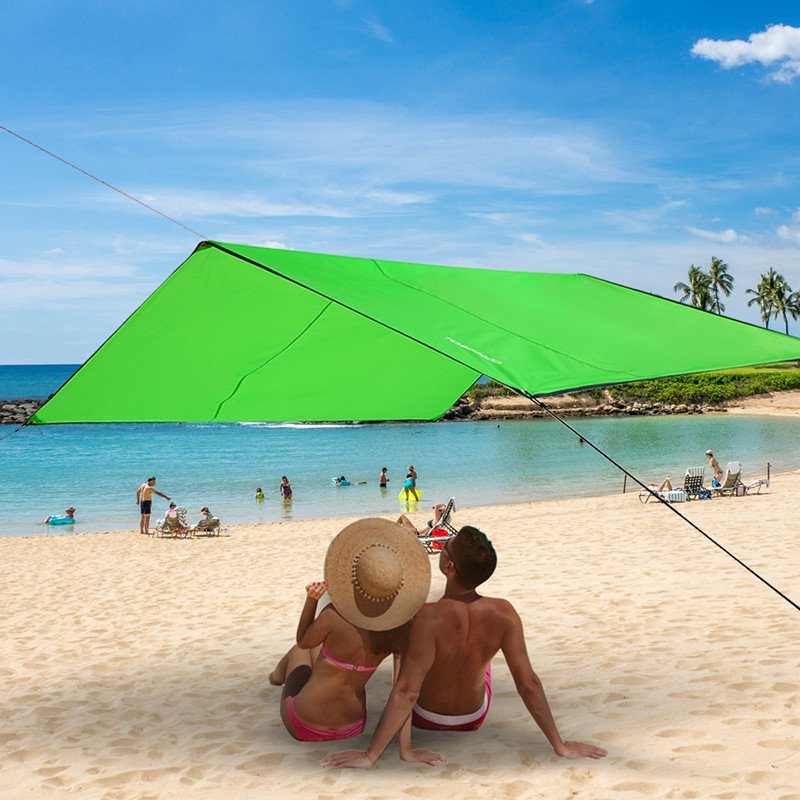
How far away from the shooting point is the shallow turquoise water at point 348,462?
23.7m

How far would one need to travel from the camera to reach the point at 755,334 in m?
4.87

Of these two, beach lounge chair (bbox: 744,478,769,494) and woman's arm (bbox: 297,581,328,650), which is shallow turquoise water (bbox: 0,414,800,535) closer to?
beach lounge chair (bbox: 744,478,769,494)

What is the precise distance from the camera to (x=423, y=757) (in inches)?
Result: 134

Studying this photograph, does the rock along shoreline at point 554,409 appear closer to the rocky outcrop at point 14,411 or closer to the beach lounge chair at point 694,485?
the rocky outcrop at point 14,411

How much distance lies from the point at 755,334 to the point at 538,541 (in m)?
6.45

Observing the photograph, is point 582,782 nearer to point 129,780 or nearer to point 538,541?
point 129,780

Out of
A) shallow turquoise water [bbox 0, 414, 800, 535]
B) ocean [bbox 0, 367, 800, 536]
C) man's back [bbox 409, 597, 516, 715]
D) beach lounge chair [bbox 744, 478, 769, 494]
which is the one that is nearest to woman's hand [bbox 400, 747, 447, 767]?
man's back [bbox 409, 597, 516, 715]

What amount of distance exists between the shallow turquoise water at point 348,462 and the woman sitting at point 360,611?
16782mm

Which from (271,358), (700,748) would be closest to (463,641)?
(700,748)

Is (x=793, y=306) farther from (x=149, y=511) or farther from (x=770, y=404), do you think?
(x=149, y=511)

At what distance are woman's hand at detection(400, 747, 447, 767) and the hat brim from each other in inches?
23.1

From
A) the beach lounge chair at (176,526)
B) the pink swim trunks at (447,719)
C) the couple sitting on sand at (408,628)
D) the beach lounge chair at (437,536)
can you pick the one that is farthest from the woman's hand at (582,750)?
the beach lounge chair at (176,526)

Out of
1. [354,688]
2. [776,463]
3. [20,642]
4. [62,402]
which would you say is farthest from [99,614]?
[776,463]

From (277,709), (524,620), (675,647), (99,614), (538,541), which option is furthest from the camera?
(538,541)
